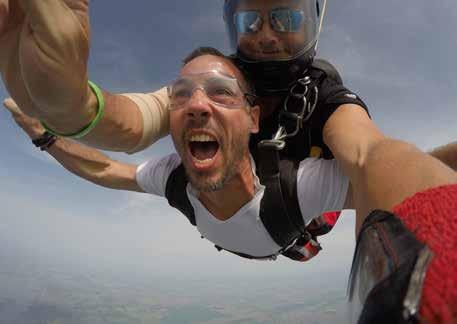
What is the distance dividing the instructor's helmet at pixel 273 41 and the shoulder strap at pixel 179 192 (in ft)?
3.37

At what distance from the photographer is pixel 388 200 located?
0.92 meters

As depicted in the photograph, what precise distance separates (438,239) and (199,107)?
2.08 metres

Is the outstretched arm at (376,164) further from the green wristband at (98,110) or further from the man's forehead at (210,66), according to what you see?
the green wristband at (98,110)

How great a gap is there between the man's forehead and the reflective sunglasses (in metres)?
0.30

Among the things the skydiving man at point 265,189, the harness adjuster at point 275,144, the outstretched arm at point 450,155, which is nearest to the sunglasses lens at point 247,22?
the skydiving man at point 265,189

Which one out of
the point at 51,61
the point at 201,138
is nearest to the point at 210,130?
the point at 201,138

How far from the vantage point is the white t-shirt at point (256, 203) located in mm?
2342

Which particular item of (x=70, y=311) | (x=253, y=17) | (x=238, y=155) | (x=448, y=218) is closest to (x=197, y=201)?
(x=238, y=155)

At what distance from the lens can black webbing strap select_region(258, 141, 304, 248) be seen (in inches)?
90.5

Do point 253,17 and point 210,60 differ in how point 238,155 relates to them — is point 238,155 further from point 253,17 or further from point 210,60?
point 253,17

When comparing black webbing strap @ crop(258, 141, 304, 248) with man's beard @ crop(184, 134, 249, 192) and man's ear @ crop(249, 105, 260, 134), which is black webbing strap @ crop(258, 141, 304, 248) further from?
man's ear @ crop(249, 105, 260, 134)

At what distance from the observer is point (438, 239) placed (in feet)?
1.78

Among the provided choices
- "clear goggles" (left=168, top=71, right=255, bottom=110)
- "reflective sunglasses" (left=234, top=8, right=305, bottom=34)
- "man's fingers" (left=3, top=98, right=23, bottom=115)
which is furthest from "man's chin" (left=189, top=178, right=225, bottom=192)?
"man's fingers" (left=3, top=98, right=23, bottom=115)

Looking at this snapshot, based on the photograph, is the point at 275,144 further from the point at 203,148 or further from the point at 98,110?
the point at 98,110
